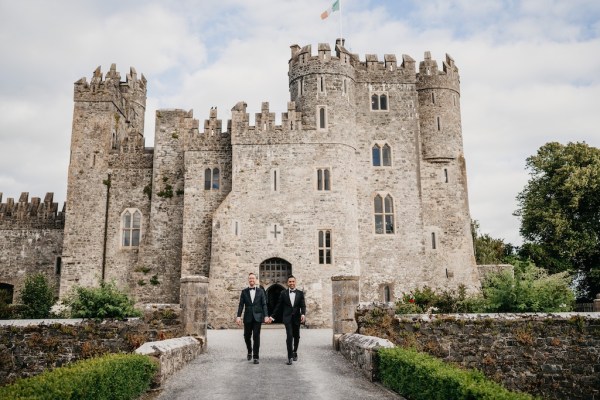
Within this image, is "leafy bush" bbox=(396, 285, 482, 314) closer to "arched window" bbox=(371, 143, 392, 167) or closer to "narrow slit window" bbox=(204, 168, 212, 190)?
"arched window" bbox=(371, 143, 392, 167)

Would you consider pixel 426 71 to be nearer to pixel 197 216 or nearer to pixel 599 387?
Result: pixel 197 216

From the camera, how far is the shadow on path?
10938 mm

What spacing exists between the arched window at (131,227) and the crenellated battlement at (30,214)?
17.8 feet

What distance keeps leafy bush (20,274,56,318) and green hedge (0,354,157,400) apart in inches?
801

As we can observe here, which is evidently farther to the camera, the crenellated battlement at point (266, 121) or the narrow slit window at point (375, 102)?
the narrow slit window at point (375, 102)

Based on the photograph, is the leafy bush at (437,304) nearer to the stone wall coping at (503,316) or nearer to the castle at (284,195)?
the stone wall coping at (503,316)

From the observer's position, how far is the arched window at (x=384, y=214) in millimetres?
32406

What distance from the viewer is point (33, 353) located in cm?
1675

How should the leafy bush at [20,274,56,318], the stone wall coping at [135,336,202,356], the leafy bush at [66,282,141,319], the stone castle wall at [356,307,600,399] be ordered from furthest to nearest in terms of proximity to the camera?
1. the leafy bush at [20,274,56,318]
2. the leafy bush at [66,282,141,319]
3. the stone castle wall at [356,307,600,399]
4. the stone wall coping at [135,336,202,356]

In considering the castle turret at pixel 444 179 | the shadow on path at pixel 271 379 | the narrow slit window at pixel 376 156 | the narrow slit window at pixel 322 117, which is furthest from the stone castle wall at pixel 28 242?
the shadow on path at pixel 271 379

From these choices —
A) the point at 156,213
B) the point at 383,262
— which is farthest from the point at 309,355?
the point at 156,213

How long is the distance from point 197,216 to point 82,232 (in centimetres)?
727

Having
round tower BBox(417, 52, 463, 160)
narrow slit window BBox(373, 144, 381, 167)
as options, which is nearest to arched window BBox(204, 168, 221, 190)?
narrow slit window BBox(373, 144, 381, 167)

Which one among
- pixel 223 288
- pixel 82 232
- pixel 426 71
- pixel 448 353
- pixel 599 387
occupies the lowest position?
pixel 599 387
